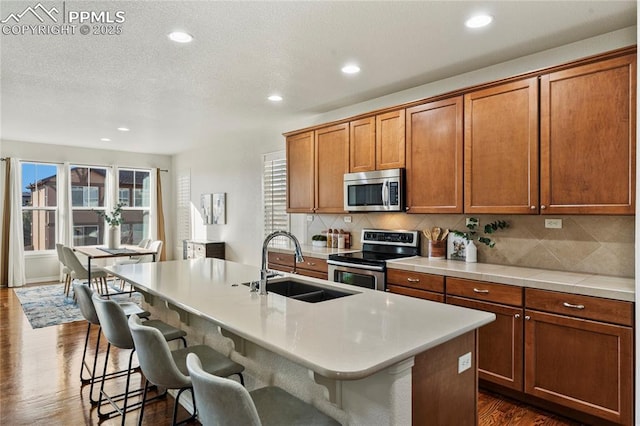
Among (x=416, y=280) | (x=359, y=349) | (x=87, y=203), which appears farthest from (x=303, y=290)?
(x=87, y=203)

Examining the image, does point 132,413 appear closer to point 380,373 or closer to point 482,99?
point 380,373

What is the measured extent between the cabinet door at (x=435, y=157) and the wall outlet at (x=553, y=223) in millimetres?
648

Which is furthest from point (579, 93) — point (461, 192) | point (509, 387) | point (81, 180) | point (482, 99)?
point (81, 180)

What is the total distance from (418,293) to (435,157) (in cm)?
120

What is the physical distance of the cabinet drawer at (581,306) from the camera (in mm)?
2305

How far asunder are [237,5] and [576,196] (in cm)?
253

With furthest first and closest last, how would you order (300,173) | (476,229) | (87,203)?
(87,203), (300,173), (476,229)

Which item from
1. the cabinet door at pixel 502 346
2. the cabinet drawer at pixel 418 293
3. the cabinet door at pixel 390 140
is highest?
the cabinet door at pixel 390 140

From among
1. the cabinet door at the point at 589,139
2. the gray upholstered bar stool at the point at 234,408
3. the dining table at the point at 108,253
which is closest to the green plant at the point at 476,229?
the cabinet door at the point at 589,139

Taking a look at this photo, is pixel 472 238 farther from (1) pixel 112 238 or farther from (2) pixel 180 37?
(1) pixel 112 238

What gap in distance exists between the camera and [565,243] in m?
3.02

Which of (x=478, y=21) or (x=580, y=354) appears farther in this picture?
(x=478, y=21)

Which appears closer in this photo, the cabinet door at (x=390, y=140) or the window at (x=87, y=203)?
the cabinet door at (x=390, y=140)

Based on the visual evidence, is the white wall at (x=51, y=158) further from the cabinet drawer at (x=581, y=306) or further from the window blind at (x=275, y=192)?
the cabinet drawer at (x=581, y=306)
